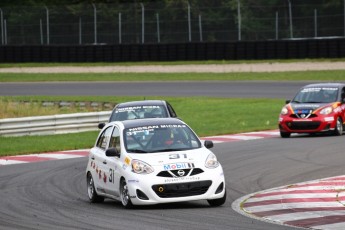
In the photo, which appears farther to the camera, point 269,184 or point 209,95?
point 209,95

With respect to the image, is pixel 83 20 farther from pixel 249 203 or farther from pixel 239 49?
pixel 249 203

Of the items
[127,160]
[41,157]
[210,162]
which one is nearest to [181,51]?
[41,157]

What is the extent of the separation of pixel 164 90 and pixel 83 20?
11443 millimetres

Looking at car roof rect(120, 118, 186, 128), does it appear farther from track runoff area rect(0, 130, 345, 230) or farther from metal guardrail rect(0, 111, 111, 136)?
metal guardrail rect(0, 111, 111, 136)

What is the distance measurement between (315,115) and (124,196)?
1320cm

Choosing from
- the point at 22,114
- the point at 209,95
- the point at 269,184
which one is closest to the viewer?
the point at 269,184

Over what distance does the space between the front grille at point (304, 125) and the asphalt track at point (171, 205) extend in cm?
29

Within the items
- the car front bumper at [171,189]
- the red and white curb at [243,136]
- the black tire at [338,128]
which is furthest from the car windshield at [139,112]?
the car front bumper at [171,189]

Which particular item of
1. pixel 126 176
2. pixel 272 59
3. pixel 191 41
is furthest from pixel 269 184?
pixel 191 41

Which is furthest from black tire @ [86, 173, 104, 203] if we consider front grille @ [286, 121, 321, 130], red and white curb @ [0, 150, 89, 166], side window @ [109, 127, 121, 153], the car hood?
the car hood

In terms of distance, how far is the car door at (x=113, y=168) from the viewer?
14227 millimetres

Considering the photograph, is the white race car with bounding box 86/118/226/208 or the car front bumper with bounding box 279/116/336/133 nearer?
the white race car with bounding box 86/118/226/208

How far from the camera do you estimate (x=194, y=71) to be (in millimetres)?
54188

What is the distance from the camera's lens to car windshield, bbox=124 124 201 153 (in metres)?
14.3
